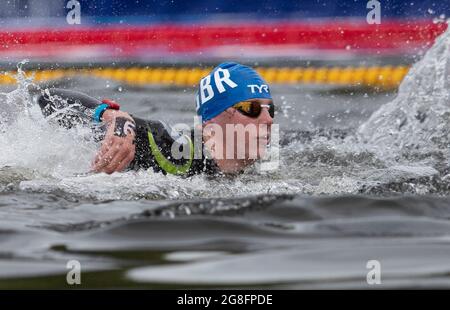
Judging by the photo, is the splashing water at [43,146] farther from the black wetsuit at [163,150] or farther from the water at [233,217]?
the black wetsuit at [163,150]

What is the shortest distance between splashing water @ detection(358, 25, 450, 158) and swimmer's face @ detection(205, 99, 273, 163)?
168 cm

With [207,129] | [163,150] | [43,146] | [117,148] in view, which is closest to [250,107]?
[207,129]

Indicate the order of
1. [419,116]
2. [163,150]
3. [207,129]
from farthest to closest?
[419,116] < [207,129] < [163,150]

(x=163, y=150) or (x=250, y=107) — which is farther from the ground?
(x=250, y=107)

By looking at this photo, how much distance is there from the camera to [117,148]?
17.9 feet

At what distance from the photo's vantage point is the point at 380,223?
184 inches

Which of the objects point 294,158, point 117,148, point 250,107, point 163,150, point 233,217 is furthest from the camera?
point 294,158

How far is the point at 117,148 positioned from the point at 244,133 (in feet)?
3.03

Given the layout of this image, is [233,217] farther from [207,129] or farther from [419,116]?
[419,116]

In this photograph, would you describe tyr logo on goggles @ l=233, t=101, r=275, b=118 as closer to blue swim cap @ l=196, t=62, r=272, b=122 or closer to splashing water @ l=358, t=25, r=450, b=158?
blue swim cap @ l=196, t=62, r=272, b=122

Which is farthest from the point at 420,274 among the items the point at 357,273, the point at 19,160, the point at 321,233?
the point at 19,160

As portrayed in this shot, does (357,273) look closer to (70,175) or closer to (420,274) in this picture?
(420,274)

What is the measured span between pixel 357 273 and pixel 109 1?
30.7 ft

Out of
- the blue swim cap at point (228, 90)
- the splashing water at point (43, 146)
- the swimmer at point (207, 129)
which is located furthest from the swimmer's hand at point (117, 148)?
the blue swim cap at point (228, 90)
